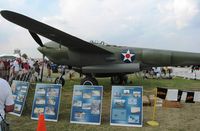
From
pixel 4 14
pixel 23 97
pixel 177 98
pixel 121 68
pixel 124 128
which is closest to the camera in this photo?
pixel 124 128

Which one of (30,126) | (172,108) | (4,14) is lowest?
(30,126)

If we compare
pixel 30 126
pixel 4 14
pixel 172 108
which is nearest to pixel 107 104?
pixel 172 108

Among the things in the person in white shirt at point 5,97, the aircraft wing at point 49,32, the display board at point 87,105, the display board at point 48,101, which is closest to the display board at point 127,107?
the display board at point 87,105

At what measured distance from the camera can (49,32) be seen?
11438 mm

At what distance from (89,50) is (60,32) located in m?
1.86

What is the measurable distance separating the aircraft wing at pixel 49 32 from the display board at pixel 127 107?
5.13 meters

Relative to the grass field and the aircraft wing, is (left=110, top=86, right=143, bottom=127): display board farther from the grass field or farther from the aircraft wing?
the aircraft wing

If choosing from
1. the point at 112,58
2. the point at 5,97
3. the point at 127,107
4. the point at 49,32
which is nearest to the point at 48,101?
the point at 127,107

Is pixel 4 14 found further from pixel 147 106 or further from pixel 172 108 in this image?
pixel 172 108

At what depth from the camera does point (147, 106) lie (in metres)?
9.33

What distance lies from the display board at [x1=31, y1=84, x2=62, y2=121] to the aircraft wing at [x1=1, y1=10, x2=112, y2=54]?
3902 millimetres

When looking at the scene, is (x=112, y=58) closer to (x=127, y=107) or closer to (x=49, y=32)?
(x=49, y=32)

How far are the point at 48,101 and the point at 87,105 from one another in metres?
1.09

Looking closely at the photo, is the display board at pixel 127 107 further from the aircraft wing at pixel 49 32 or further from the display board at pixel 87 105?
the aircraft wing at pixel 49 32
